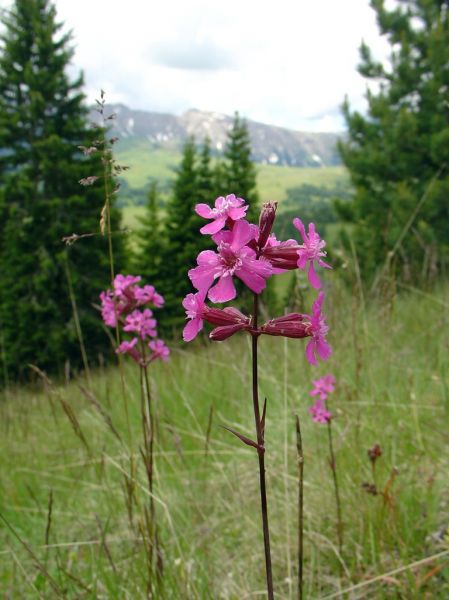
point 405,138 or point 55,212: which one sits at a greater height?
point 405,138

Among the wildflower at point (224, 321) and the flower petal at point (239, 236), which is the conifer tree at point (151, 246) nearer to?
the wildflower at point (224, 321)

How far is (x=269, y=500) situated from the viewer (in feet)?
8.04

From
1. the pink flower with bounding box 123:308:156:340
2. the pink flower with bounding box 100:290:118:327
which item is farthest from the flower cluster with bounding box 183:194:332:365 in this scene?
the pink flower with bounding box 100:290:118:327

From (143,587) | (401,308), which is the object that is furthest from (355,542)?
(401,308)

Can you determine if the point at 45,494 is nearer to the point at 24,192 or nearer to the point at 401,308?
the point at 401,308

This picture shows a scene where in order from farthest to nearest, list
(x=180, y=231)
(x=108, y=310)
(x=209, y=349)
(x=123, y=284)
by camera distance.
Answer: (x=180, y=231) → (x=209, y=349) → (x=108, y=310) → (x=123, y=284)

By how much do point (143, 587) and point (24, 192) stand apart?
→ 20.3 meters

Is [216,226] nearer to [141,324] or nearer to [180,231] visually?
[141,324]

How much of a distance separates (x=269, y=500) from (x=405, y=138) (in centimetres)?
1074

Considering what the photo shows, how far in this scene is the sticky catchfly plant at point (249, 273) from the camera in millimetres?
873

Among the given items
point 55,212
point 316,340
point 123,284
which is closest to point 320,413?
point 123,284

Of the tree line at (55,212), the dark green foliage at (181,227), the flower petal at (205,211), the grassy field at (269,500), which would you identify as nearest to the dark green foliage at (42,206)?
the tree line at (55,212)

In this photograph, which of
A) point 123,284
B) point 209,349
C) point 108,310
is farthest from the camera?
point 209,349

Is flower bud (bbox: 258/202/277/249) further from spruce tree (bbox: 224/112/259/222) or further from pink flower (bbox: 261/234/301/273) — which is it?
spruce tree (bbox: 224/112/259/222)
